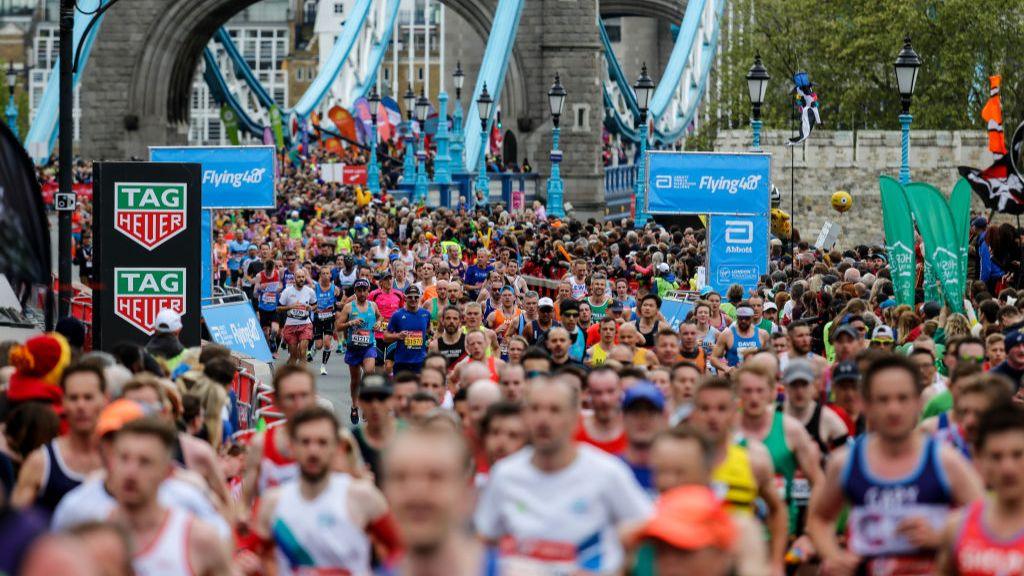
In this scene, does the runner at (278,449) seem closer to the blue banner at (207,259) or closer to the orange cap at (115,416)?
the orange cap at (115,416)

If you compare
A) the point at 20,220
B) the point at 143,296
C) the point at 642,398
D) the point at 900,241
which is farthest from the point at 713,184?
the point at 642,398

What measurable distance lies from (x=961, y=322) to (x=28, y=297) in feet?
20.5

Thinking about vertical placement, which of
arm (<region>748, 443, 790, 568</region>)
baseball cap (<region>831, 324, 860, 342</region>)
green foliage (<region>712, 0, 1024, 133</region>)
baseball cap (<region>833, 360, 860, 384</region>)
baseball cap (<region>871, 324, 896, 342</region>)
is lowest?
arm (<region>748, 443, 790, 568</region>)

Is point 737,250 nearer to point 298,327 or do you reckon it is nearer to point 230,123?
point 298,327

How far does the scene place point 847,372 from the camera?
10992 millimetres

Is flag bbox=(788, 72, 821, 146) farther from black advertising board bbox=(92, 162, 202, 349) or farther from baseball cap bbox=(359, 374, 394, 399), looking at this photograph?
baseball cap bbox=(359, 374, 394, 399)

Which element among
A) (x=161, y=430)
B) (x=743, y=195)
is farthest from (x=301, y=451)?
(x=743, y=195)

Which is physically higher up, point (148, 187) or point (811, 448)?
point (148, 187)

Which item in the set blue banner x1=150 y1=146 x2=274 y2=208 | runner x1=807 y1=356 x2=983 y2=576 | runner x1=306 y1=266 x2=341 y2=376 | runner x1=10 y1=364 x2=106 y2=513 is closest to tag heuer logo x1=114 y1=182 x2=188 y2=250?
runner x1=10 y1=364 x2=106 y2=513

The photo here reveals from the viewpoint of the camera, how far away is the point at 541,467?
7031 mm

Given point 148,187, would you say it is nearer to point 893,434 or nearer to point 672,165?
point 672,165

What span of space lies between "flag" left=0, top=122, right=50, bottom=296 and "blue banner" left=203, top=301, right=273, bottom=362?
19.2 ft

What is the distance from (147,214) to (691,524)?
1027 cm

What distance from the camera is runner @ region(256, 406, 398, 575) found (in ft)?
24.0
